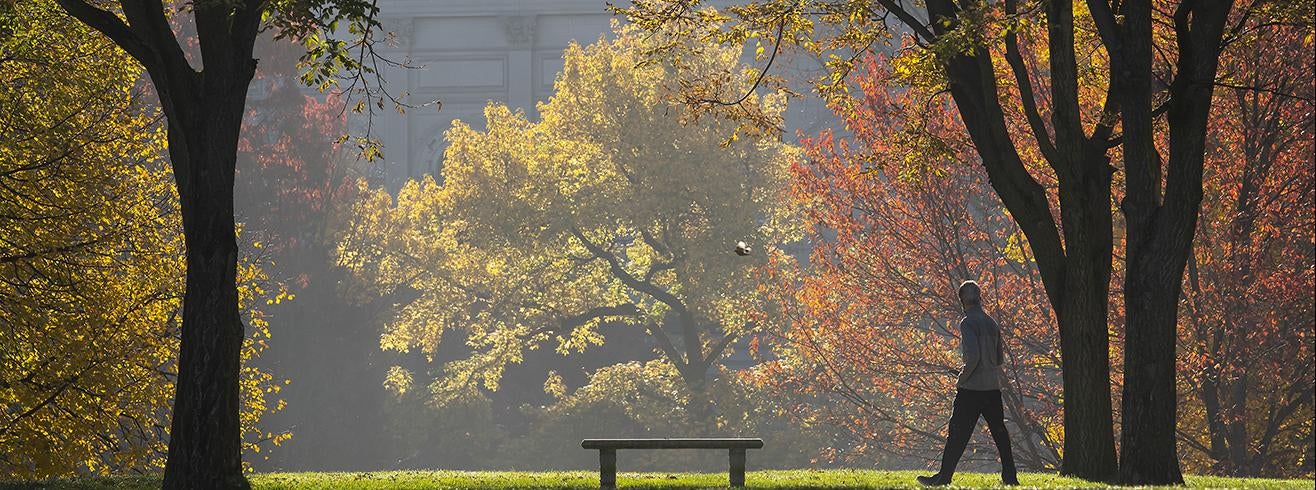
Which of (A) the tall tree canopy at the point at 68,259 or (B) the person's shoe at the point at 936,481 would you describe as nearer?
(B) the person's shoe at the point at 936,481

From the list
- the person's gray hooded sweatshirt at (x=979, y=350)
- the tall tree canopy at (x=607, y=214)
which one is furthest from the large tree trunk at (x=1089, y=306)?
the tall tree canopy at (x=607, y=214)

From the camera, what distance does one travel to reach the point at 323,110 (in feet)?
148

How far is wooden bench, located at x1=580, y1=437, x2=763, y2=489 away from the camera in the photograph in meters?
13.2

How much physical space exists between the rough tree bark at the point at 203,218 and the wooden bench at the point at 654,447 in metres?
3.16

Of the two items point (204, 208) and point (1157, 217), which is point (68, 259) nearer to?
point (204, 208)

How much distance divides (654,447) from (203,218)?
4.31 metres

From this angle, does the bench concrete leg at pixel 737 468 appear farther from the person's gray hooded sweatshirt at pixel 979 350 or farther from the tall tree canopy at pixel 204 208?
the tall tree canopy at pixel 204 208

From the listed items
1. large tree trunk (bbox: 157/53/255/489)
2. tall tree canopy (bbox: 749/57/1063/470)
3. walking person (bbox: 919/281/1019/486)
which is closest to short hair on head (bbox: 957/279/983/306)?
walking person (bbox: 919/281/1019/486)

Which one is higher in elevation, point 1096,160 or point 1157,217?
point 1096,160

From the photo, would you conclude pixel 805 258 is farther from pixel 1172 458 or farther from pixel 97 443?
pixel 1172 458

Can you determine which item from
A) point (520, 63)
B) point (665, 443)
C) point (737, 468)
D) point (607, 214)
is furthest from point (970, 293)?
point (520, 63)

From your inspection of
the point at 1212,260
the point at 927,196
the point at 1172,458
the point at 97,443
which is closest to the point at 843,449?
the point at 927,196

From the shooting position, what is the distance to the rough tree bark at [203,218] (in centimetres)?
1120

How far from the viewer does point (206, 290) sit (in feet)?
36.7
